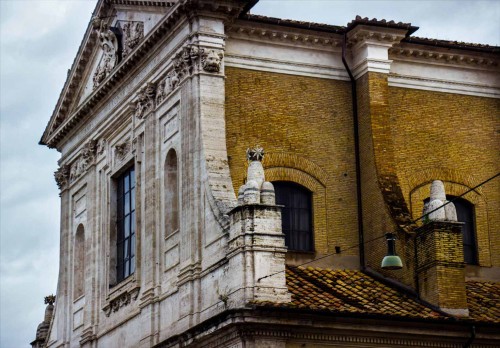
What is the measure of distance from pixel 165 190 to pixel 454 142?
23.1ft

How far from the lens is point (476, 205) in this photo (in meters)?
32.7

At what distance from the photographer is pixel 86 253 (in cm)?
3628

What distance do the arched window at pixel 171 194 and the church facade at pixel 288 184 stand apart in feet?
Answer: 0.11

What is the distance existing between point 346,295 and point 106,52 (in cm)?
1102

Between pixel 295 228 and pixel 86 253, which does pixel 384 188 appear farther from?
pixel 86 253

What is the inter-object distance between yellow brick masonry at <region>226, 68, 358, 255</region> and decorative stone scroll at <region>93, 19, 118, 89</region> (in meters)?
5.25

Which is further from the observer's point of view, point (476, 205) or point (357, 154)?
point (476, 205)

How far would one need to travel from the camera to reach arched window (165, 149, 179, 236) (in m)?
31.6

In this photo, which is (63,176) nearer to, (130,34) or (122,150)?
(122,150)

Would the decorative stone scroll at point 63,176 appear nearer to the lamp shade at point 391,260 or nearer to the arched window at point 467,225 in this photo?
the arched window at point 467,225

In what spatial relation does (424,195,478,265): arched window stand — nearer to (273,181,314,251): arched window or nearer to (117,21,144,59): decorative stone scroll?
(273,181,314,251): arched window

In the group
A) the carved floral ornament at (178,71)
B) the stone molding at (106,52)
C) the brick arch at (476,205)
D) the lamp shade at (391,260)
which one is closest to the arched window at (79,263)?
the stone molding at (106,52)

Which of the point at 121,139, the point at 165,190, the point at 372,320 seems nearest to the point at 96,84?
the point at 121,139

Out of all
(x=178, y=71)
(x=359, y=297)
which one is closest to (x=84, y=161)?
(x=178, y=71)
